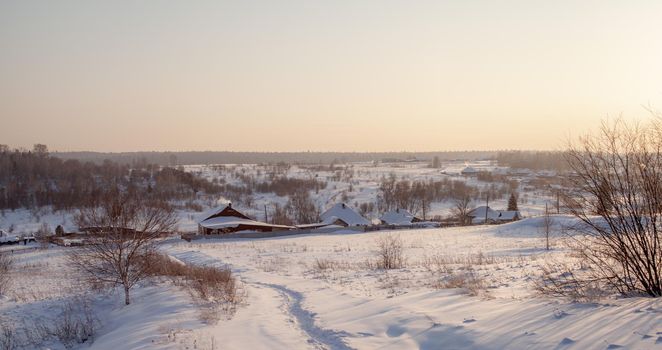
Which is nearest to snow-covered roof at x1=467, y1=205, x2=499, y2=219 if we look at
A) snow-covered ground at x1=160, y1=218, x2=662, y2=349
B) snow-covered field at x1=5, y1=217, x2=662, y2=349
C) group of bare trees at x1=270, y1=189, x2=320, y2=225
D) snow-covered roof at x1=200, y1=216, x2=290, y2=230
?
group of bare trees at x1=270, y1=189, x2=320, y2=225

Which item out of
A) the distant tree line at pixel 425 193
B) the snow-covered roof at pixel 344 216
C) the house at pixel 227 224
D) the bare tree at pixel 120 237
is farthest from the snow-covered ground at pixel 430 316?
the distant tree line at pixel 425 193

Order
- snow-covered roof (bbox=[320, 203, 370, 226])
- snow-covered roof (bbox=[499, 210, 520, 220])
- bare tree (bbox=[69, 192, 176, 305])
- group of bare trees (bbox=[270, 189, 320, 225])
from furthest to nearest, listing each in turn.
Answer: group of bare trees (bbox=[270, 189, 320, 225]), snow-covered roof (bbox=[499, 210, 520, 220]), snow-covered roof (bbox=[320, 203, 370, 226]), bare tree (bbox=[69, 192, 176, 305])

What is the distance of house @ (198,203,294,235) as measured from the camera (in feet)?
198

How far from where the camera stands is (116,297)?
734 inches

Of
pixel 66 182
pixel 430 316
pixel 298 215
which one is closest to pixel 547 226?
pixel 430 316

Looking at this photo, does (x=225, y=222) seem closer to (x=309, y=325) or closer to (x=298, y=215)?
(x=298, y=215)

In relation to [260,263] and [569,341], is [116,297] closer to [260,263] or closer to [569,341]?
[260,263]

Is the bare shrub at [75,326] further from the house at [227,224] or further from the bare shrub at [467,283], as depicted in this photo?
the house at [227,224]

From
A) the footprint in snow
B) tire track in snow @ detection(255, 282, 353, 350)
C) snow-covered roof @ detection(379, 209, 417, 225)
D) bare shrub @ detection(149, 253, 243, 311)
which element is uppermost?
the footprint in snow

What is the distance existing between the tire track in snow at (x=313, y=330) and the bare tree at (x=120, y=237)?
219 inches

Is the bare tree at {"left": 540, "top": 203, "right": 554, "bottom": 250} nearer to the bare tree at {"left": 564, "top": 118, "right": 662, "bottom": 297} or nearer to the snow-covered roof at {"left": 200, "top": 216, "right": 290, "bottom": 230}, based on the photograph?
the bare tree at {"left": 564, "top": 118, "right": 662, "bottom": 297}

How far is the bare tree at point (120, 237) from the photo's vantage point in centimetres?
1655

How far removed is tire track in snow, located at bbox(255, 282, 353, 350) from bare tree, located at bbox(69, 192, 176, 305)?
5.57 meters

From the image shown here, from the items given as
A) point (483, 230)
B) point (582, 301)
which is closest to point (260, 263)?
point (582, 301)
